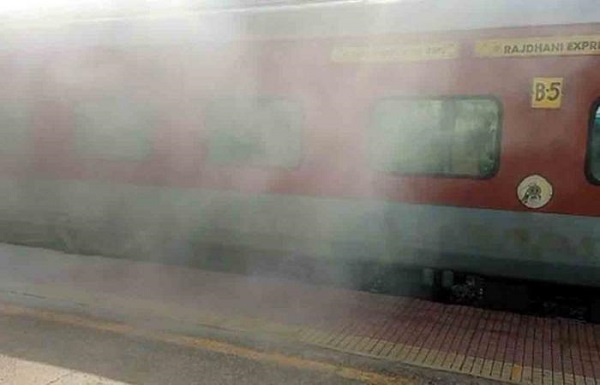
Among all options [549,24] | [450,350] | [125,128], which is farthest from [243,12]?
[450,350]

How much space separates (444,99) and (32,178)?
4.43 meters

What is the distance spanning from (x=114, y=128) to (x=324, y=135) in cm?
225

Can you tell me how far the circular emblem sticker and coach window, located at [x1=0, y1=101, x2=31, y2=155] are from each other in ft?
16.5

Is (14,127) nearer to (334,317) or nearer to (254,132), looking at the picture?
(254,132)

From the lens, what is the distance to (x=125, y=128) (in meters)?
5.62

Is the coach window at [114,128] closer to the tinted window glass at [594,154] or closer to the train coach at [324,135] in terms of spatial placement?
the train coach at [324,135]

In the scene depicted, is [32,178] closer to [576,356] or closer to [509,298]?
[509,298]

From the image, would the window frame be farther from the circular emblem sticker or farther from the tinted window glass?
the tinted window glass

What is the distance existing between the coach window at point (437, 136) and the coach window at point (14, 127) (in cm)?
395

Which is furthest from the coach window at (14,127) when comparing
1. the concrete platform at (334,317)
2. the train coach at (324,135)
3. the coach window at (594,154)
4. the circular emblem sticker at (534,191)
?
the coach window at (594,154)

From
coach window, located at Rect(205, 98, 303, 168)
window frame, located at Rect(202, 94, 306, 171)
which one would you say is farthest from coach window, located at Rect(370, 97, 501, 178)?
coach window, located at Rect(205, 98, 303, 168)

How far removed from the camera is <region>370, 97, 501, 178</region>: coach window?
4234 mm

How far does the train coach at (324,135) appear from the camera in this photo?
13.3ft

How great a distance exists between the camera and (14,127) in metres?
6.38
